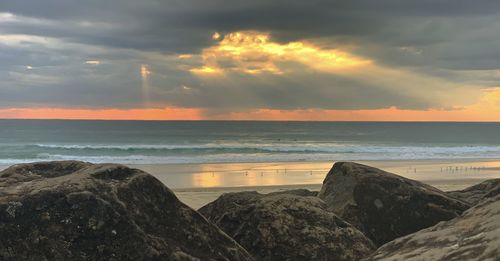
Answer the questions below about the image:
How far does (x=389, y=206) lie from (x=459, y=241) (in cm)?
323

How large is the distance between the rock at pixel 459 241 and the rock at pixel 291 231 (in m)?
1.49

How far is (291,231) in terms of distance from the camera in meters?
4.70

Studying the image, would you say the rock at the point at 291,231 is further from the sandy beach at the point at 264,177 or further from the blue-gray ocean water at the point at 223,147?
the blue-gray ocean water at the point at 223,147

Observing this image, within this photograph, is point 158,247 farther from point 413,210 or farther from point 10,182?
point 413,210

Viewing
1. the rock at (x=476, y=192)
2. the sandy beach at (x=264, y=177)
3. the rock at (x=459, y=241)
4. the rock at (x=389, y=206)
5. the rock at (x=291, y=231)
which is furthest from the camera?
the sandy beach at (x=264, y=177)

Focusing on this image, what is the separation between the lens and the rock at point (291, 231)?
459 cm

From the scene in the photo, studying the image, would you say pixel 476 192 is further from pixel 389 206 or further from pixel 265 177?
pixel 265 177

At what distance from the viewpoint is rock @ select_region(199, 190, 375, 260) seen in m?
4.59

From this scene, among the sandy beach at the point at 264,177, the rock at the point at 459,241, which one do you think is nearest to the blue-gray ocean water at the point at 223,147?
the sandy beach at the point at 264,177

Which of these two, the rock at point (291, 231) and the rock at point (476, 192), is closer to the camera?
the rock at point (291, 231)

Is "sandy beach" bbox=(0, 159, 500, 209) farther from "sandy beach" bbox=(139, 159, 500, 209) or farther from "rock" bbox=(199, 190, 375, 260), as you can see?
"rock" bbox=(199, 190, 375, 260)

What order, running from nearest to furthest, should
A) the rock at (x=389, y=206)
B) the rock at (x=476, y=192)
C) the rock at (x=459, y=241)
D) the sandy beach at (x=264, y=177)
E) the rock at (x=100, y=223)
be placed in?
the rock at (x=459, y=241), the rock at (x=100, y=223), the rock at (x=389, y=206), the rock at (x=476, y=192), the sandy beach at (x=264, y=177)

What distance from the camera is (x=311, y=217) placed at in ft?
16.0

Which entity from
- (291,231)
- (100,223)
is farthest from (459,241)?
(100,223)
